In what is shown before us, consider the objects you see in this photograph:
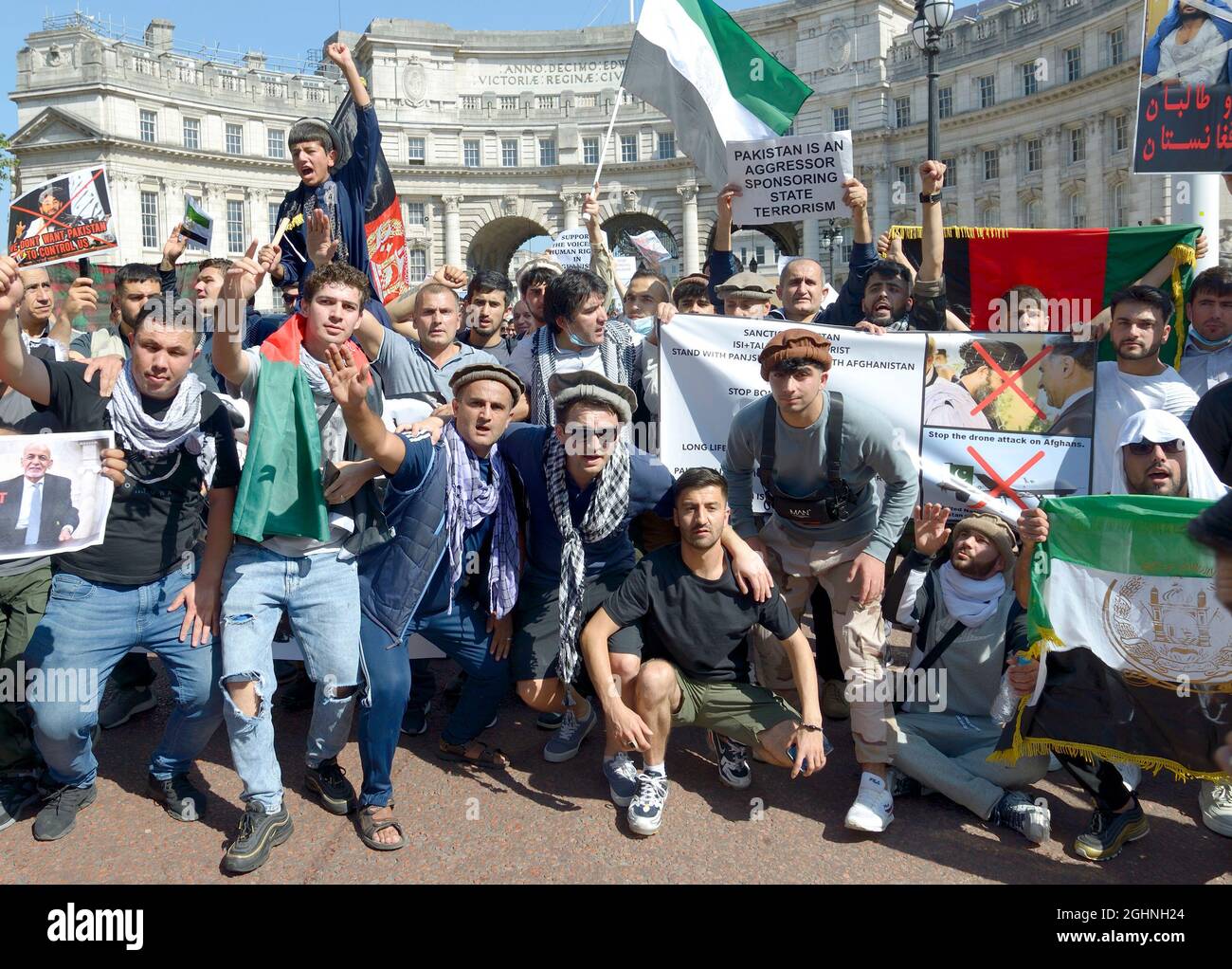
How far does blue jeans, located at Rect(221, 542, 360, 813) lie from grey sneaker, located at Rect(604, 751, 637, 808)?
1252 mm

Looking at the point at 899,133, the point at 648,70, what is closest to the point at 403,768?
the point at 648,70

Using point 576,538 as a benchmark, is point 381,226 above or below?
A: above

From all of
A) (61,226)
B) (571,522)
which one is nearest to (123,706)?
(571,522)

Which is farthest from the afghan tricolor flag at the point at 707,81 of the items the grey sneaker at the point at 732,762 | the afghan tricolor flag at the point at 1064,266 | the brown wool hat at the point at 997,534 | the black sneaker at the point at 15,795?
the black sneaker at the point at 15,795

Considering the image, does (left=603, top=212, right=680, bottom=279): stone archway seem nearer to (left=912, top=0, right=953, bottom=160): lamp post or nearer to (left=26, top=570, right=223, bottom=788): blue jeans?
(left=912, top=0, right=953, bottom=160): lamp post

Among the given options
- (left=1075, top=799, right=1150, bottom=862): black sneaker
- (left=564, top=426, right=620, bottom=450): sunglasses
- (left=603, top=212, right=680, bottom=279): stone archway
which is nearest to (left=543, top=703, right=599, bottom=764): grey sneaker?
(left=564, top=426, right=620, bottom=450): sunglasses

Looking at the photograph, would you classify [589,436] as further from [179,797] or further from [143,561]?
[179,797]

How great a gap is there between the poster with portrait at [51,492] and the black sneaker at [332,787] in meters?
1.43

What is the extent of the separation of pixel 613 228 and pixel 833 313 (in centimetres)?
5357

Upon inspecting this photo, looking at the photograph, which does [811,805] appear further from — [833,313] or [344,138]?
[344,138]

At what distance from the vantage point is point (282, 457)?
375 centimetres

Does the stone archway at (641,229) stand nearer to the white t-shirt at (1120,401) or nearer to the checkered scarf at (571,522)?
the white t-shirt at (1120,401)

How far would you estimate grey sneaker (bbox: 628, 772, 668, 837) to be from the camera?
155 inches

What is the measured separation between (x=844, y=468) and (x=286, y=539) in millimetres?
2649
